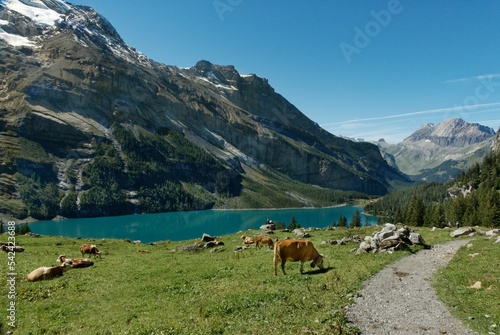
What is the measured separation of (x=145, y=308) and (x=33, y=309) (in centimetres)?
754

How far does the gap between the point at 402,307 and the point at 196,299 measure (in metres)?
11.5

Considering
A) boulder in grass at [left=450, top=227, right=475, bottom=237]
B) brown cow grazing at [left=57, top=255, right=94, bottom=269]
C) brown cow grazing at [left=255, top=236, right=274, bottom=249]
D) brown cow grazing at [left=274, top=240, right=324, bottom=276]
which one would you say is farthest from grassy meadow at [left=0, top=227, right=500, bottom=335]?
boulder in grass at [left=450, top=227, right=475, bottom=237]

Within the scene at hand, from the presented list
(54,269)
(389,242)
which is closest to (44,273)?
(54,269)

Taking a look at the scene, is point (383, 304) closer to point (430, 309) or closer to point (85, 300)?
point (430, 309)

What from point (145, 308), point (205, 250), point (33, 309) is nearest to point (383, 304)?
point (145, 308)

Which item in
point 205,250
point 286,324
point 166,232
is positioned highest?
point 286,324

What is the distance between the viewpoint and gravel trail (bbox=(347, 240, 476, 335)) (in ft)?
48.3

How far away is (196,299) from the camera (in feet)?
66.9

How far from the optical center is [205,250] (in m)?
47.3

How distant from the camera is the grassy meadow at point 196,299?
15.9m

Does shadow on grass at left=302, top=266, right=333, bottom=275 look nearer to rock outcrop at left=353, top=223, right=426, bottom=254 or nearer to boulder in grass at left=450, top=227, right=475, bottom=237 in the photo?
rock outcrop at left=353, top=223, right=426, bottom=254

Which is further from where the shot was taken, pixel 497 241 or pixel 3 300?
pixel 497 241

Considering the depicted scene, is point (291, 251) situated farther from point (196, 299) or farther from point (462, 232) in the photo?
point (462, 232)

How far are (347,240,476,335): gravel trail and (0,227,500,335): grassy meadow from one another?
0.85m
